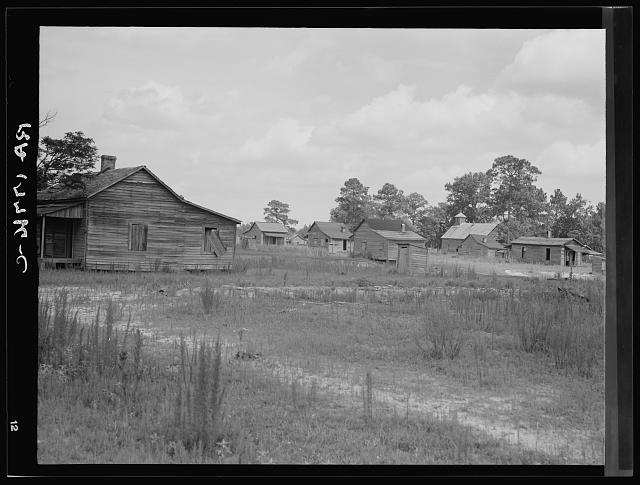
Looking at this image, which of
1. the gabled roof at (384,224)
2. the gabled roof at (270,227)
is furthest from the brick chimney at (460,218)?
the gabled roof at (270,227)

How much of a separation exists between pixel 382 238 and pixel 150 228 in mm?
19300

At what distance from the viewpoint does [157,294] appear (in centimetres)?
1212

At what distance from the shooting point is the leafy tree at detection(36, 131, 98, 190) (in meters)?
9.14

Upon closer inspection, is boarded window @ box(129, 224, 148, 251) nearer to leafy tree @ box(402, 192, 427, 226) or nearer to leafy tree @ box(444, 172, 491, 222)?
leafy tree @ box(402, 192, 427, 226)

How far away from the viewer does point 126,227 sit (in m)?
18.3

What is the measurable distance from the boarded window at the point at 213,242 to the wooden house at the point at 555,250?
30.8m

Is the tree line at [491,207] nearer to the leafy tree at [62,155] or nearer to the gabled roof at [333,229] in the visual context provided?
the gabled roof at [333,229]

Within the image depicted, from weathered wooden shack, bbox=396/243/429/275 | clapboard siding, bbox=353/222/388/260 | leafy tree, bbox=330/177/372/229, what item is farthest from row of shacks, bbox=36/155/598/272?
clapboard siding, bbox=353/222/388/260

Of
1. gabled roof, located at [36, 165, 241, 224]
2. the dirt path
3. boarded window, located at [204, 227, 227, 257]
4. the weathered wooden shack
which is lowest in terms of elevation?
the dirt path

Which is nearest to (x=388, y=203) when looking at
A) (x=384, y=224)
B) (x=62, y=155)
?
(x=384, y=224)

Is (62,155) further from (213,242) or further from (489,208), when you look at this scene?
(489,208)

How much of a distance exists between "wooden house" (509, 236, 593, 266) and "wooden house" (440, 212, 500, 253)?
11.0ft

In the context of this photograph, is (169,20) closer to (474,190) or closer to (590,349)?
(590,349)

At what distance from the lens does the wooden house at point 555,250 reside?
41969 millimetres
